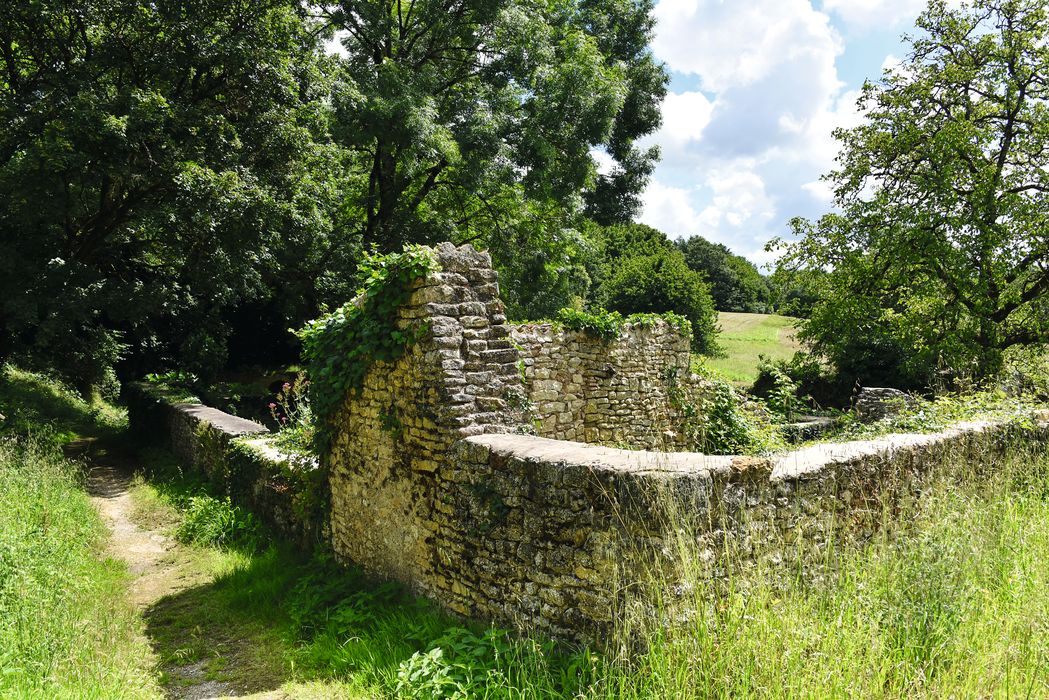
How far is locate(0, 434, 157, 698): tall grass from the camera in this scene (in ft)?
12.8

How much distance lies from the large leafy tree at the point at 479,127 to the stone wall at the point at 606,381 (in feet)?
27.0

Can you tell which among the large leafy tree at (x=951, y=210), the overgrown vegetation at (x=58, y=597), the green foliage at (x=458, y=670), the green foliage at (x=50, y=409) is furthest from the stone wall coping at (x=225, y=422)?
the large leafy tree at (x=951, y=210)

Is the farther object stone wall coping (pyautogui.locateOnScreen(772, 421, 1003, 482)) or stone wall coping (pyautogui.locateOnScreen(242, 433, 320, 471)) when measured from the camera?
stone wall coping (pyautogui.locateOnScreen(242, 433, 320, 471))

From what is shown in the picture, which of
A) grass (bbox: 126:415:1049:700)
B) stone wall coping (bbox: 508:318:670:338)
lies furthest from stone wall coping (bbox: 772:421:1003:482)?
stone wall coping (bbox: 508:318:670:338)

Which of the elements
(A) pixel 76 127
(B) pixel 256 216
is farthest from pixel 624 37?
(A) pixel 76 127

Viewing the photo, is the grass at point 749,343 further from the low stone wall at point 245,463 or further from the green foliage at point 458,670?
the green foliage at point 458,670

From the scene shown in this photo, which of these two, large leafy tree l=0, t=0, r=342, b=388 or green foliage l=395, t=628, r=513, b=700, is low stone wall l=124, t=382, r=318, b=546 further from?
green foliage l=395, t=628, r=513, b=700

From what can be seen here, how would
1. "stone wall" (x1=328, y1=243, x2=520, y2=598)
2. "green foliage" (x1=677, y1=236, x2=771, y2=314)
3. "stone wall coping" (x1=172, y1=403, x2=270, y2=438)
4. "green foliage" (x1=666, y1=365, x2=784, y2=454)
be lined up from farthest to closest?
"green foliage" (x1=677, y1=236, x2=771, y2=314) → "green foliage" (x1=666, y1=365, x2=784, y2=454) → "stone wall coping" (x1=172, y1=403, x2=270, y2=438) → "stone wall" (x1=328, y1=243, x2=520, y2=598)

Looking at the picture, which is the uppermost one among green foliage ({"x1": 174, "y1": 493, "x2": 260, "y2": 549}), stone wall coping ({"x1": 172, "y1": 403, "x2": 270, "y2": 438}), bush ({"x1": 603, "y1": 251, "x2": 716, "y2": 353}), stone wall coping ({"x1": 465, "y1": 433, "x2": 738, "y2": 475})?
bush ({"x1": 603, "y1": 251, "x2": 716, "y2": 353})

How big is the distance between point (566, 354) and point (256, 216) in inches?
286

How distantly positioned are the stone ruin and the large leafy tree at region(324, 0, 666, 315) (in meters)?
10.9

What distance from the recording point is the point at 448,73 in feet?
59.6

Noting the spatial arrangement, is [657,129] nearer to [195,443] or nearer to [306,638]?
[195,443]

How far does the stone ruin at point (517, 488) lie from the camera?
3.60 metres
